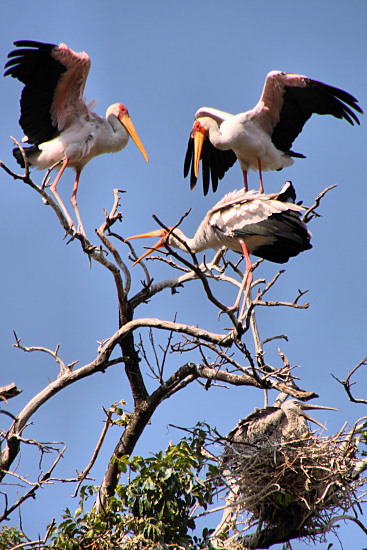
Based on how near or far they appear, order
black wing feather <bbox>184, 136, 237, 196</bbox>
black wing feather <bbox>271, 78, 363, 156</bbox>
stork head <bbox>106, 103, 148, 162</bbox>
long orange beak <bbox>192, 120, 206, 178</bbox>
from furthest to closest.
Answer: black wing feather <bbox>184, 136, 237, 196</bbox> → long orange beak <bbox>192, 120, 206, 178</bbox> → stork head <bbox>106, 103, 148, 162</bbox> → black wing feather <bbox>271, 78, 363, 156</bbox>

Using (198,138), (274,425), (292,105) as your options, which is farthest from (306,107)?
(274,425)

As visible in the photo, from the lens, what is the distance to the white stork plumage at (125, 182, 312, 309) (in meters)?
6.81

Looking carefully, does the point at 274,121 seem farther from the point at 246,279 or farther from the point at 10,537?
the point at 10,537

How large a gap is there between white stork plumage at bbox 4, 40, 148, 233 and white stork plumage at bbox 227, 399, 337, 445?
2.96m

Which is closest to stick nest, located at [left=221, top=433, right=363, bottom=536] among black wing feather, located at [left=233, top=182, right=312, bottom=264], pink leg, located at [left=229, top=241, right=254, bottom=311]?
pink leg, located at [left=229, top=241, right=254, bottom=311]

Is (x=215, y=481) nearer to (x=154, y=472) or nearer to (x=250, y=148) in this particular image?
(x=154, y=472)

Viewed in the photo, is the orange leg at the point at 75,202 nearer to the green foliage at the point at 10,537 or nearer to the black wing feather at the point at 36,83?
the black wing feather at the point at 36,83

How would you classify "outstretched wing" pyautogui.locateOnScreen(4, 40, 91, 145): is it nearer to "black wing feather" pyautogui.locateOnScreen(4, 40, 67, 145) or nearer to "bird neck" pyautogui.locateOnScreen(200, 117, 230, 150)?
"black wing feather" pyautogui.locateOnScreen(4, 40, 67, 145)

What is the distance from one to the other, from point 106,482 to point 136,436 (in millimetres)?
476

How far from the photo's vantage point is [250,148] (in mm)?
8758

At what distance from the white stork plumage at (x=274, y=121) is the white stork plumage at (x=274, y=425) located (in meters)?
3.05

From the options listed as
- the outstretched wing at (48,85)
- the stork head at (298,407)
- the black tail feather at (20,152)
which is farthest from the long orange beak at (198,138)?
the stork head at (298,407)

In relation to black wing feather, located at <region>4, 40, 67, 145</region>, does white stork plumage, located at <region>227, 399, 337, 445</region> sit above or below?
below

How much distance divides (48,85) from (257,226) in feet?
9.85
